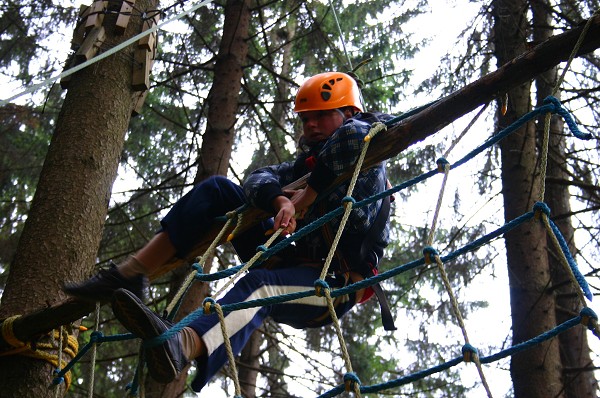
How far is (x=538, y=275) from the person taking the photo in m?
4.74

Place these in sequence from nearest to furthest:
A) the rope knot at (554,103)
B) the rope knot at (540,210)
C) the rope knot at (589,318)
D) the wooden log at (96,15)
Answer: the rope knot at (589,318) → the rope knot at (540,210) → the rope knot at (554,103) → the wooden log at (96,15)

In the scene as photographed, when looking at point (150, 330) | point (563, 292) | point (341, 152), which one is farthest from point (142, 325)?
point (563, 292)

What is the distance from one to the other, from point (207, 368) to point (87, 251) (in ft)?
3.44

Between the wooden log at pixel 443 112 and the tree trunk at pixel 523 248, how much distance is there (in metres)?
1.99

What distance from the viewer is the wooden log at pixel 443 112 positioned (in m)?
2.41

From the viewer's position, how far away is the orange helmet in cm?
350

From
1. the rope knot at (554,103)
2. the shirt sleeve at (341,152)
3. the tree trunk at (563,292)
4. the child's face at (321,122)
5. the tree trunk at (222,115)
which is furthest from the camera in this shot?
the tree trunk at (563,292)

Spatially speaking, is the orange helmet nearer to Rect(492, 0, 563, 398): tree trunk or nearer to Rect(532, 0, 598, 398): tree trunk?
Rect(492, 0, 563, 398): tree trunk

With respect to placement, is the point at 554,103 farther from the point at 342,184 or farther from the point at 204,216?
the point at 204,216

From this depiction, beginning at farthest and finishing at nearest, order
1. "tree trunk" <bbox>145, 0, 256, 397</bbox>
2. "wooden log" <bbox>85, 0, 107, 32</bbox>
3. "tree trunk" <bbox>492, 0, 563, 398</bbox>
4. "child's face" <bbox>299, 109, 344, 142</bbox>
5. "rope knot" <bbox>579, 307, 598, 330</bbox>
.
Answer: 1. "tree trunk" <bbox>145, 0, 256, 397</bbox>
2. "tree trunk" <bbox>492, 0, 563, 398</bbox>
3. "wooden log" <bbox>85, 0, 107, 32</bbox>
4. "child's face" <bbox>299, 109, 344, 142</bbox>
5. "rope knot" <bbox>579, 307, 598, 330</bbox>

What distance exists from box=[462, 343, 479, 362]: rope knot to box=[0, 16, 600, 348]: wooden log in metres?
0.96

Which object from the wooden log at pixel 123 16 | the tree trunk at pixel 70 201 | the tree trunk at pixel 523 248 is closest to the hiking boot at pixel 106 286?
the tree trunk at pixel 70 201

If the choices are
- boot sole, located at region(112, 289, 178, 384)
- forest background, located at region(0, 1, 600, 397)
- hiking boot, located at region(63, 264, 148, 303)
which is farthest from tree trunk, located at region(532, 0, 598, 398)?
boot sole, located at region(112, 289, 178, 384)

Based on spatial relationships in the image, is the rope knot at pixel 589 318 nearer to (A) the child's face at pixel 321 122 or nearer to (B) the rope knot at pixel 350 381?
(B) the rope knot at pixel 350 381
